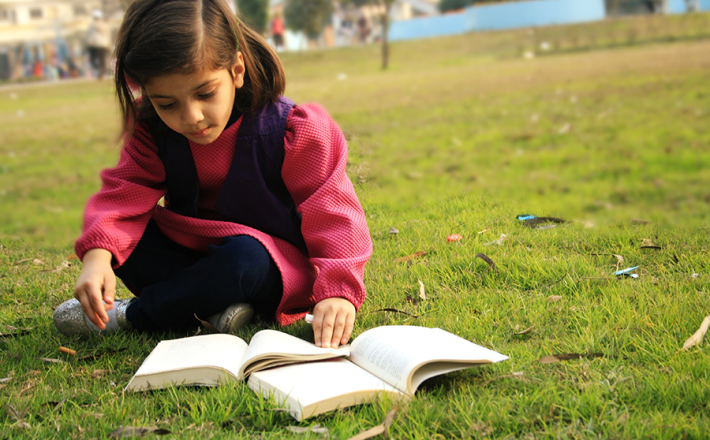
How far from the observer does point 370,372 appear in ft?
5.30

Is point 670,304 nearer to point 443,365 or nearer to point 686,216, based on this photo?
point 443,365

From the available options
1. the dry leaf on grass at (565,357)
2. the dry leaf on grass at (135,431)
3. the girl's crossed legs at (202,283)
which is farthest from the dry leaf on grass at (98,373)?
the dry leaf on grass at (565,357)

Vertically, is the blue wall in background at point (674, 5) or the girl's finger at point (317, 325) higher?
the blue wall in background at point (674, 5)

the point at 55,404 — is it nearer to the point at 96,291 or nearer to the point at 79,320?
the point at 96,291

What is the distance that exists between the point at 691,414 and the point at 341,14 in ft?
145

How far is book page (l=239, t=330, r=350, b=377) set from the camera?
1.60m

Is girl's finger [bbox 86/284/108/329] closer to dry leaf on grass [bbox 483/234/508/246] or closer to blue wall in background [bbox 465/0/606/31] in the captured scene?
dry leaf on grass [bbox 483/234/508/246]

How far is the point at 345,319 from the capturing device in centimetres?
185

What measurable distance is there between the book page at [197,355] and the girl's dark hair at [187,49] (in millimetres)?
790

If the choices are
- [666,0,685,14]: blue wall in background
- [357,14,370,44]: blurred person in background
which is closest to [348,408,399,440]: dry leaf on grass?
[666,0,685,14]: blue wall in background

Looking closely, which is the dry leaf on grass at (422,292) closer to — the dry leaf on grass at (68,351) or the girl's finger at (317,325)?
the girl's finger at (317,325)

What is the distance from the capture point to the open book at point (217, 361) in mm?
1609

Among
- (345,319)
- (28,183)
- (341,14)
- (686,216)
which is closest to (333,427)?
(345,319)

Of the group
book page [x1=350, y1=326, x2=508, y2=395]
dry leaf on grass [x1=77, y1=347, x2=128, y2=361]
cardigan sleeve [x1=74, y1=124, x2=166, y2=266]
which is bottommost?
dry leaf on grass [x1=77, y1=347, x2=128, y2=361]
